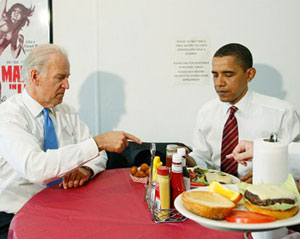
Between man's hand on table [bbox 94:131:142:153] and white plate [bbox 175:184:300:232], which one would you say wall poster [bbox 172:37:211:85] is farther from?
white plate [bbox 175:184:300:232]

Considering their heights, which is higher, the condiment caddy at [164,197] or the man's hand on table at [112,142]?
the man's hand on table at [112,142]

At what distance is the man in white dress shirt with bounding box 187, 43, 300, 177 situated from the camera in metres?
2.14

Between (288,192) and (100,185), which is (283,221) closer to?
(288,192)

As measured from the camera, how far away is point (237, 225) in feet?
2.66

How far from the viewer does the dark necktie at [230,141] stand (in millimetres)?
2146

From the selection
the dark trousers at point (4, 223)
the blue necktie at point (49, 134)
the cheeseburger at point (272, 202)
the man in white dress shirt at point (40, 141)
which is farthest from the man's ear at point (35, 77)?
the cheeseburger at point (272, 202)

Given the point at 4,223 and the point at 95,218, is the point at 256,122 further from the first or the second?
the point at 4,223

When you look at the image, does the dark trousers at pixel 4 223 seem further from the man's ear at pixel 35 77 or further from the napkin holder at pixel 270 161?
the napkin holder at pixel 270 161

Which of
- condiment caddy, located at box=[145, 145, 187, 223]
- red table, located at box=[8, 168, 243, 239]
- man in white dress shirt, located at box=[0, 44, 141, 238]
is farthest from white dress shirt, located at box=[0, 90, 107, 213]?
condiment caddy, located at box=[145, 145, 187, 223]

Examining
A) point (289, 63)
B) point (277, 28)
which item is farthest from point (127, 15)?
point (289, 63)

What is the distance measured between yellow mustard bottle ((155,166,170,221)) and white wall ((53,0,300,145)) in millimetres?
1642

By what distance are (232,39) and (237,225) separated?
7.11ft

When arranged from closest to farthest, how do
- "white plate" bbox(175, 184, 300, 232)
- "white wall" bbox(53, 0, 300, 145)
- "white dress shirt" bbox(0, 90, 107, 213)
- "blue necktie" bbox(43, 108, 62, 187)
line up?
"white plate" bbox(175, 184, 300, 232)
"white dress shirt" bbox(0, 90, 107, 213)
"blue necktie" bbox(43, 108, 62, 187)
"white wall" bbox(53, 0, 300, 145)

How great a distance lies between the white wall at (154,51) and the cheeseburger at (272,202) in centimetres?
187
